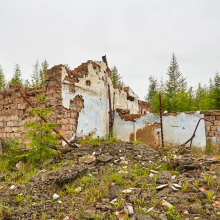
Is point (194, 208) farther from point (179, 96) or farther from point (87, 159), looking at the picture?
point (179, 96)

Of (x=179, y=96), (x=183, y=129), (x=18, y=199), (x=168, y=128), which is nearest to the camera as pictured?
(x=18, y=199)

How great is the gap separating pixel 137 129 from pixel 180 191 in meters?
4.26

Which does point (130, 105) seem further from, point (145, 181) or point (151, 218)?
point (151, 218)

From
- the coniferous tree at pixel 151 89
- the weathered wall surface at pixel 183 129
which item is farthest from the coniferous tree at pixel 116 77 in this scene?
the weathered wall surface at pixel 183 129

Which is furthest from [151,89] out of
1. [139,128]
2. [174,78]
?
[139,128]

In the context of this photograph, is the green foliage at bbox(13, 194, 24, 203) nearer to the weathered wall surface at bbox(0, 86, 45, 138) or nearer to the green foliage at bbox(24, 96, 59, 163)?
the green foliage at bbox(24, 96, 59, 163)

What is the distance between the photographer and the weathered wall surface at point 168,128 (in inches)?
247

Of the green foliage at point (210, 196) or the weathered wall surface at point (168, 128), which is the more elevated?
the weathered wall surface at point (168, 128)

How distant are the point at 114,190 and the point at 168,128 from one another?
403 cm

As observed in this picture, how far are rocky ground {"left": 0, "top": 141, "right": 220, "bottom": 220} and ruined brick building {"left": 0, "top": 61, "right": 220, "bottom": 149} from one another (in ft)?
6.05

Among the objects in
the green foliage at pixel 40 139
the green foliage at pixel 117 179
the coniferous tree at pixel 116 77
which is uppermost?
the coniferous tree at pixel 116 77

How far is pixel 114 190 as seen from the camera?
347 centimetres

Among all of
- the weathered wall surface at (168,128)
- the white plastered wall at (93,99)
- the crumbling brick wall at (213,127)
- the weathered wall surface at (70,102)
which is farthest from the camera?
the white plastered wall at (93,99)

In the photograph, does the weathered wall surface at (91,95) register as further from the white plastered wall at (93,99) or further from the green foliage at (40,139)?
the green foliage at (40,139)
